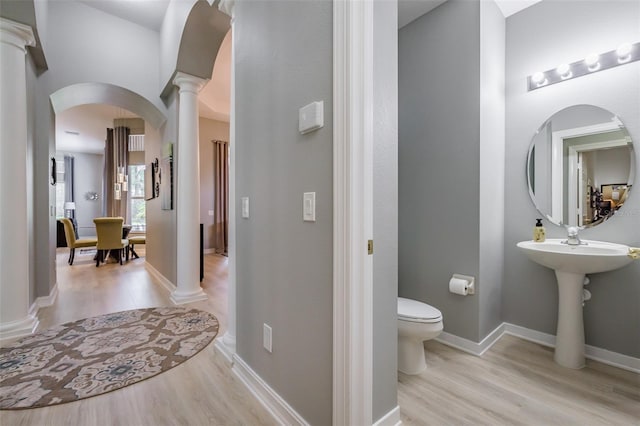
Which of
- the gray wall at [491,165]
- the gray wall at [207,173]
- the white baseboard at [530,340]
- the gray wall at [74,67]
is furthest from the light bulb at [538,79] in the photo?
the gray wall at [207,173]

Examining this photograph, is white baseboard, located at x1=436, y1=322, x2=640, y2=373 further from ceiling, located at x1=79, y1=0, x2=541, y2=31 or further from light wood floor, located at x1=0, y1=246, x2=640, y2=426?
ceiling, located at x1=79, y1=0, x2=541, y2=31

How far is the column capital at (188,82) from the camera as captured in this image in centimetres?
326

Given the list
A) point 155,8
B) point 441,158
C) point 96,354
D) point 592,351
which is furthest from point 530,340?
point 155,8

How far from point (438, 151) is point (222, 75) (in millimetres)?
3889

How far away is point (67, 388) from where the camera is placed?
5.71 feet

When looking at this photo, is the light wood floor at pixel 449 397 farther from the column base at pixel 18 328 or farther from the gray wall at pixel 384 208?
the column base at pixel 18 328

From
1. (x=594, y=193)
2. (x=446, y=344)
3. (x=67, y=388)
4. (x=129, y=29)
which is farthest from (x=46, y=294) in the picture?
(x=594, y=193)

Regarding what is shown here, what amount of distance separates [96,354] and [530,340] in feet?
11.0

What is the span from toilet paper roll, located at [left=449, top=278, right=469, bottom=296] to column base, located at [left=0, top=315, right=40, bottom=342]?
355 cm

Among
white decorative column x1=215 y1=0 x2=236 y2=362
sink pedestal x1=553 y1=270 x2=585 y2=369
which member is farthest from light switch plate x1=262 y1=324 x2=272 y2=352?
sink pedestal x1=553 y1=270 x2=585 y2=369

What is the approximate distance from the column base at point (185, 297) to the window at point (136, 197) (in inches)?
240

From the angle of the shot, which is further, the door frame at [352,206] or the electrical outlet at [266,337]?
the electrical outlet at [266,337]

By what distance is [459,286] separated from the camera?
86.2 inches

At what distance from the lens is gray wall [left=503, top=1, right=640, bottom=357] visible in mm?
1969
